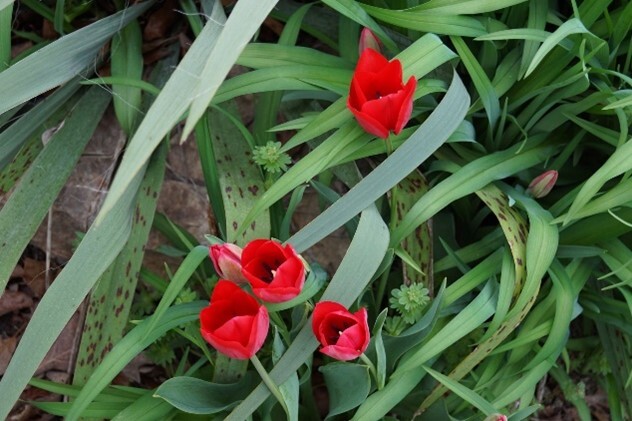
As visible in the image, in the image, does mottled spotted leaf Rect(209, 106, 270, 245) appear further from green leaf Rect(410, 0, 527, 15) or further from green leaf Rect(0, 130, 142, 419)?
green leaf Rect(410, 0, 527, 15)

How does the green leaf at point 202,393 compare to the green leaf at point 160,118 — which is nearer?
the green leaf at point 160,118

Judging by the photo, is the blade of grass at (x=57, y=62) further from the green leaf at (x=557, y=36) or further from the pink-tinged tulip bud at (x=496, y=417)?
the pink-tinged tulip bud at (x=496, y=417)

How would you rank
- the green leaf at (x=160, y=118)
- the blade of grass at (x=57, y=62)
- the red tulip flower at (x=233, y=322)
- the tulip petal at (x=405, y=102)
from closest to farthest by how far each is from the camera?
the green leaf at (x=160, y=118)
the red tulip flower at (x=233, y=322)
the tulip petal at (x=405, y=102)
the blade of grass at (x=57, y=62)

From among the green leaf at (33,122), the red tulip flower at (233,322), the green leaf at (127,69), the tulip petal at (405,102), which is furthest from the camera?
the green leaf at (127,69)

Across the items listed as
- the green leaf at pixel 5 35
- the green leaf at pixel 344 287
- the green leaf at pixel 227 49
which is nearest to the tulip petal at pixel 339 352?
the green leaf at pixel 344 287

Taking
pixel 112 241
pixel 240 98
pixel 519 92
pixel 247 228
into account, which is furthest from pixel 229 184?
pixel 519 92

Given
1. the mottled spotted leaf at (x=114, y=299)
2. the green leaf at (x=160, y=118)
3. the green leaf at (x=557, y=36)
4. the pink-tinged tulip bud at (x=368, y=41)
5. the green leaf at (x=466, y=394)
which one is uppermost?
the green leaf at (x=160, y=118)

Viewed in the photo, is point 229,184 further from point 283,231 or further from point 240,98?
point 240,98
